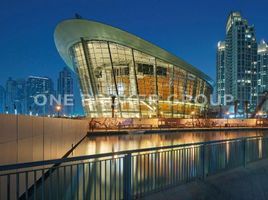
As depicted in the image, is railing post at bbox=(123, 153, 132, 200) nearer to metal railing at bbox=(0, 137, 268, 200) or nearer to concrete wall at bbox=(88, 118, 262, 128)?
metal railing at bbox=(0, 137, 268, 200)

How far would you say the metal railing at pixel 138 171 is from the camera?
6.30m

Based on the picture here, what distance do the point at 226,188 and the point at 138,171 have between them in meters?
2.25

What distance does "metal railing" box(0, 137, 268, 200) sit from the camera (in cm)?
630

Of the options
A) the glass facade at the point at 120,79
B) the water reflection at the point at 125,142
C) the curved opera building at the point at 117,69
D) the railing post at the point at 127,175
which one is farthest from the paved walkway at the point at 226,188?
the glass facade at the point at 120,79

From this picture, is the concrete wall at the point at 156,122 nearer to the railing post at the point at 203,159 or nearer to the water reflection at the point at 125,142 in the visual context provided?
the water reflection at the point at 125,142

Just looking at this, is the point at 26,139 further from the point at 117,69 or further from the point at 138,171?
the point at 117,69

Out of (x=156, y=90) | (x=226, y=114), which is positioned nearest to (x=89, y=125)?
(x=156, y=90)

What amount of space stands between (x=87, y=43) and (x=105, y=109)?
48.4ft

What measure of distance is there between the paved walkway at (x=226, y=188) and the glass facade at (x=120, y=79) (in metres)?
61.4

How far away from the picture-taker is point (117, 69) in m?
70.9

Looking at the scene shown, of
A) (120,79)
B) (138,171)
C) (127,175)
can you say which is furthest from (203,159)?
(120,79)

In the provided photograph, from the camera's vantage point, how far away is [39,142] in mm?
9914

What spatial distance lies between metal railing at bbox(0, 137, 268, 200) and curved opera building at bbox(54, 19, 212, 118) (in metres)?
56.3

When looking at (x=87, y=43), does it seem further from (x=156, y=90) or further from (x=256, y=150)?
(x=256, y=150)
